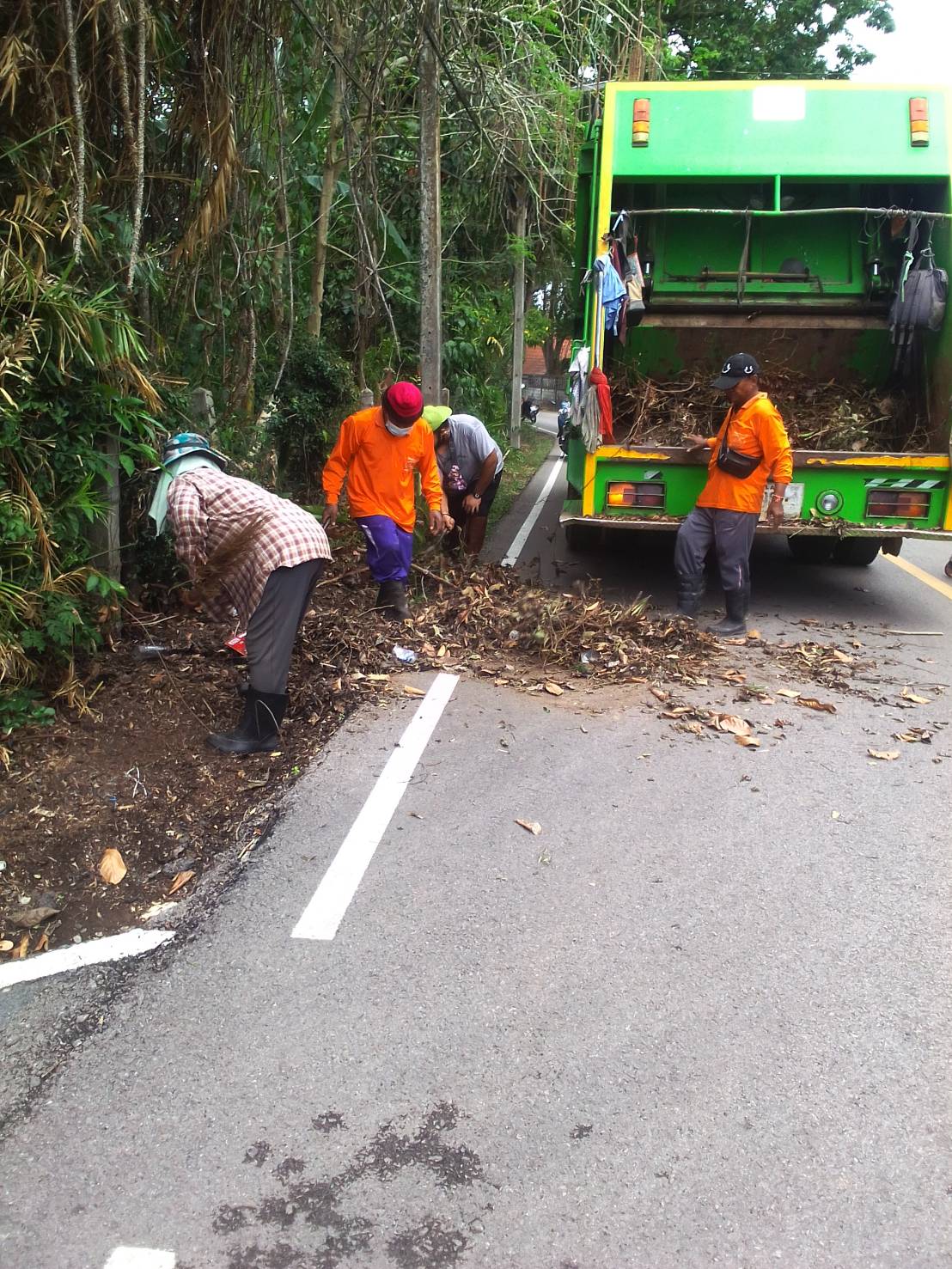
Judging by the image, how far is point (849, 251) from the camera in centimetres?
741

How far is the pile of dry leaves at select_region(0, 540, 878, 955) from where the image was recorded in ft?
11.4

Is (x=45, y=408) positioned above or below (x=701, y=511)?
above

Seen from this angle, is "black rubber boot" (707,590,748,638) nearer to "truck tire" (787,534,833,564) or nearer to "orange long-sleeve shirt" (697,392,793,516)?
"orange long-sleeve shirt" (697,392,793,516)

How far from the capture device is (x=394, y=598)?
6426 mm

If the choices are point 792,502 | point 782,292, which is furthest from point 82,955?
point 782,292

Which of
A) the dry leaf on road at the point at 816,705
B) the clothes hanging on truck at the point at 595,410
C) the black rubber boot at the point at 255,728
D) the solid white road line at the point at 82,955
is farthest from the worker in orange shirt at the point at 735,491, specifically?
the solid white road line at the point at 82,955

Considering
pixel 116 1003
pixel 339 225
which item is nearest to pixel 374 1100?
pixel 116 1003

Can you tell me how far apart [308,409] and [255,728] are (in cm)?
587

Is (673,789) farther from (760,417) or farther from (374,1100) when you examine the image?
(760,417)

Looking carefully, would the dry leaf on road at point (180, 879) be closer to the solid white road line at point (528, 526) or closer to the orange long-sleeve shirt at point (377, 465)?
the orange long-sleeve shirt at point (377, 465)

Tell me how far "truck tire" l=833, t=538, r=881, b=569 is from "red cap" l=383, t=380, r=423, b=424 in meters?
4.14

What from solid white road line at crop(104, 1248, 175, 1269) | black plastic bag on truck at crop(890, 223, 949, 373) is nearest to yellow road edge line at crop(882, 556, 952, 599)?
black plastic bag on truck at crop(890, 223, 949, 373)

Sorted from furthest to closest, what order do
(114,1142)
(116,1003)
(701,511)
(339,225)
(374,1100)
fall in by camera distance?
(339,225), (701,511), (116,1003), (374,1100), (114,1142)

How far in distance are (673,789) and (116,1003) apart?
2482 mm
